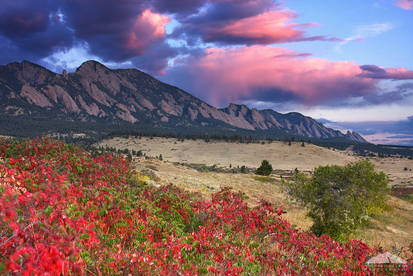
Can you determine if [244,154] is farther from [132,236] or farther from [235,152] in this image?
[132,236]

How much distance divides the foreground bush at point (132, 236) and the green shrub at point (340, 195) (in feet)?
20.4

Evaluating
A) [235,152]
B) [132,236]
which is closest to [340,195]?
[132,236]

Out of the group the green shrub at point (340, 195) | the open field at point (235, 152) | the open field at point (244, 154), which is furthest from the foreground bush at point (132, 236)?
the open field at point (244, 154)

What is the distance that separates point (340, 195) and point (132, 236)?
13.5 m

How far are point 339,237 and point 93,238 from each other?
577 inches

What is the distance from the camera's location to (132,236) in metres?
7.52

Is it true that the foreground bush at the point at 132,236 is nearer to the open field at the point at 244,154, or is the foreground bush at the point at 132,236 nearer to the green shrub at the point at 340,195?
the green shrub at the point at 340,195

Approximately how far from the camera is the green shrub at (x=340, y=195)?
1587 cm

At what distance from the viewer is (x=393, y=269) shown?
7207mm

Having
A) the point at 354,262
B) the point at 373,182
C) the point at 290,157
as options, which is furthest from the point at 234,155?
the point at 354,262

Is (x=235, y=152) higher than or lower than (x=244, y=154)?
higher

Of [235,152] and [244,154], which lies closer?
[244,154]

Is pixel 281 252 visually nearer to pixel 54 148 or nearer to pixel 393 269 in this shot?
pixel 393 269

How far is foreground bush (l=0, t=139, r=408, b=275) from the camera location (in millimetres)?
4500
